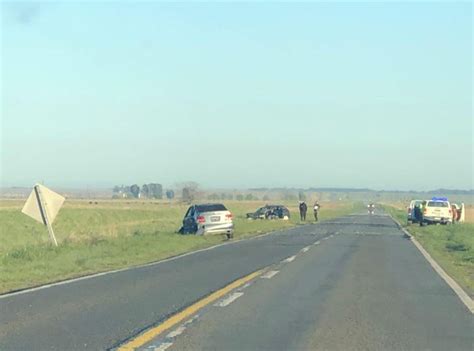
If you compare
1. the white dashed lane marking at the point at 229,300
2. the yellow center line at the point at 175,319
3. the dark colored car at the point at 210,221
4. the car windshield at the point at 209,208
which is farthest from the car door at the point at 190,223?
the white dashed lane marking at the point at 229,300

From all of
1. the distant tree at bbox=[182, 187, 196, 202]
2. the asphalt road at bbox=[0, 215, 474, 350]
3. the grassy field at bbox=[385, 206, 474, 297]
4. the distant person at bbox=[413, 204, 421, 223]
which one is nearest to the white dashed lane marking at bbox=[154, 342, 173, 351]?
the asphalt road at bbox=[0, 215, 474, 350]

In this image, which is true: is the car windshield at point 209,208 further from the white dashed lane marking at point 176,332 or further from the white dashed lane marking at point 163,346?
the white dashed lane marking at point 163,346

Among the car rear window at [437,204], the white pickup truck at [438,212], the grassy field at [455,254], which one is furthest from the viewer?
the car rear window at [437,204]

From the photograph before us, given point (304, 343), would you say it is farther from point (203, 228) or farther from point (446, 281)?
point (203, 228)

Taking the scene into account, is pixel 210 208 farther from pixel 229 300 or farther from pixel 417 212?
pixel 417 212

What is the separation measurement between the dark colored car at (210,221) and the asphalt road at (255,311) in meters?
13.7

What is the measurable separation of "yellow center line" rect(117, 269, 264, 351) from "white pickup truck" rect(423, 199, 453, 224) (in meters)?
37.9

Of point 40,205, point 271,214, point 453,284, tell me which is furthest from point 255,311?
point 271,214

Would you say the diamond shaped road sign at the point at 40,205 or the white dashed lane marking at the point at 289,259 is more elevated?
the diamond shaped road sign at the point at 40,205

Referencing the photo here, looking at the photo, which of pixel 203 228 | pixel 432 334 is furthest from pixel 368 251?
pixel 432 334

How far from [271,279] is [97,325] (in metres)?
6.58

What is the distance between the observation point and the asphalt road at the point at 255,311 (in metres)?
8.98

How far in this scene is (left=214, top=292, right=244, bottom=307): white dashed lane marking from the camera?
12.0m

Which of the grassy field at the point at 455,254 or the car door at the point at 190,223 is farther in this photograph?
the car door at the point at 190,223
